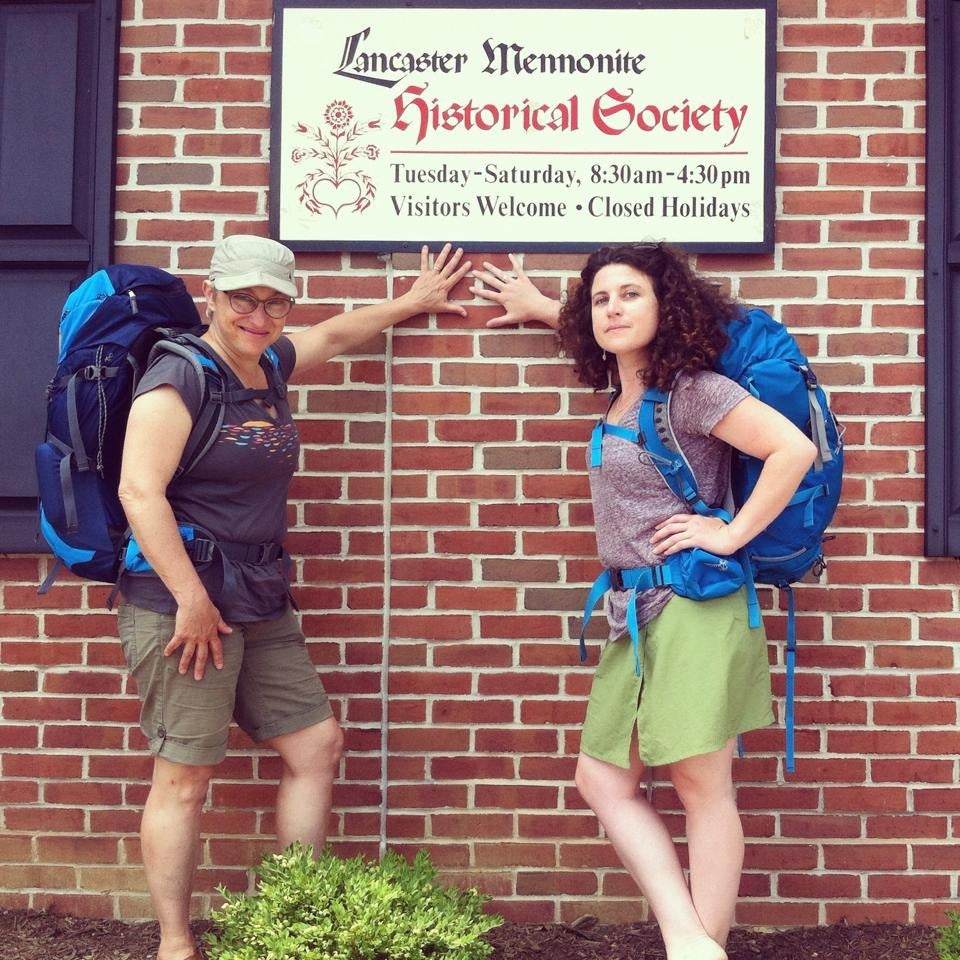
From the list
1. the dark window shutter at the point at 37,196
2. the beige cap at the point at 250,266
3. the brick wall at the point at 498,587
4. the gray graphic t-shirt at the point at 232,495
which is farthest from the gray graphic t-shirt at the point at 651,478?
the dark window shutter at the point at 37,196

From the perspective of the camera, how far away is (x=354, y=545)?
11.8 feet

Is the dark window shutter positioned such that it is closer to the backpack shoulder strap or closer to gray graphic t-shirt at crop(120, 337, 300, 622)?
gray graphic t-shirt at crop(120, 337, 300, 622)

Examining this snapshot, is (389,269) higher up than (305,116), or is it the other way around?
(305,116)

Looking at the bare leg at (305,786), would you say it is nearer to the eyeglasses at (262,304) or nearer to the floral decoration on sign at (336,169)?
the eyeglasses at (262,304)

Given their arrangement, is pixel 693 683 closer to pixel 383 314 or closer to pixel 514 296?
pixel 514 296

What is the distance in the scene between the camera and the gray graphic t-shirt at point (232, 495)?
284cm

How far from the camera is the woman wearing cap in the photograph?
276cm

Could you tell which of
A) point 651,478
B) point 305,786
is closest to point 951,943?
point 651,478

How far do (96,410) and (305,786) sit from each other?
48.2 inches

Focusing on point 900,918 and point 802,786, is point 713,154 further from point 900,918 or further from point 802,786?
point 900,918

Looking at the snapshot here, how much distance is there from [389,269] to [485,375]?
0.48 m

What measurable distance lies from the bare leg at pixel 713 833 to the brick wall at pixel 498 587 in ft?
2.39

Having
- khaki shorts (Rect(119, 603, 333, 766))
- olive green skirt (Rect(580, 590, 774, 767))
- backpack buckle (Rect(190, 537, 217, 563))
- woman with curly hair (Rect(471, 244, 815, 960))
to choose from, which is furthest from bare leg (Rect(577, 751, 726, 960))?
backpack buckle (Rect(190, 537, 217, 563))

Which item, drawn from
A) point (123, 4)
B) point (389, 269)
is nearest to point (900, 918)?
point (389, 269)
